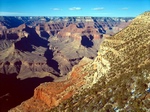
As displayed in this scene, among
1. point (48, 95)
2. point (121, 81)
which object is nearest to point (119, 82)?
point (121, 81)

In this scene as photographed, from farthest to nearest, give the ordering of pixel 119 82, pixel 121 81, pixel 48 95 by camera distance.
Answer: pixel 48 95 → pixel 119 82 → pixel 121 81

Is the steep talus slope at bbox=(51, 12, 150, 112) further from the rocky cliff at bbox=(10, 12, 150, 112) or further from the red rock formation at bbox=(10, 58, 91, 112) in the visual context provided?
the red rock formation at bbox=(10, 58, 91, 112)

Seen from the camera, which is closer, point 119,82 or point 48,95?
point 119,82

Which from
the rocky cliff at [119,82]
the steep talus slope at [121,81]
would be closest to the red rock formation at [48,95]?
the rocky cliff at [119,82]

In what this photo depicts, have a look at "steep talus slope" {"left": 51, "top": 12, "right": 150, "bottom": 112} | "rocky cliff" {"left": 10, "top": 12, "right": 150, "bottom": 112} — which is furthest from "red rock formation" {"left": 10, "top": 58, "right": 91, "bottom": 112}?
"steep talus slope" {"left": 51, "top": 12, "right": 150, "bottom": 112}

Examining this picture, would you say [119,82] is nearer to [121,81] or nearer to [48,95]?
[121,81]

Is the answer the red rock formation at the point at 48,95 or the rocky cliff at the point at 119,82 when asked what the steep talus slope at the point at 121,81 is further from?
the red rock formation at the point at 48,95

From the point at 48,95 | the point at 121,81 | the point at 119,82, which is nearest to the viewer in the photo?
the point at 121,81

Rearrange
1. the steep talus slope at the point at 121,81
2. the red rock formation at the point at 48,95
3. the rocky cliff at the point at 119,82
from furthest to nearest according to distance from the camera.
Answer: the red rock formation at the point at 48,95
the rocky cliff at the point at 119,82
the steep talus slope at the point at 121,81
